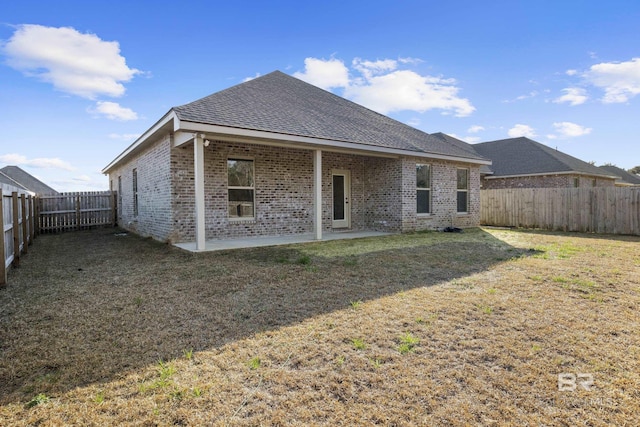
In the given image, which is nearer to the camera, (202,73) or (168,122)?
(168,122)

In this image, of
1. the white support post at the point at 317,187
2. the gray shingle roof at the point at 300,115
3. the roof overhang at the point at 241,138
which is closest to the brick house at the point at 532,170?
the gray shingle roof at the point at 300,115

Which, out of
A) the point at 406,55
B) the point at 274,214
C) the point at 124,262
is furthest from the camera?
the point at 406,55

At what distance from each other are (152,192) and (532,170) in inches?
805

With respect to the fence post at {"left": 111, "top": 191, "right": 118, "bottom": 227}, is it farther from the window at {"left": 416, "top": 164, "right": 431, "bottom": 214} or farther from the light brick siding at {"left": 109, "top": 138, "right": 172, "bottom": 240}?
the window at {"left": 416, "top": 164, "right": 431, "bottom": 214}

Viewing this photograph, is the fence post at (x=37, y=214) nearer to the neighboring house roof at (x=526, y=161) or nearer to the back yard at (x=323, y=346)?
the back yard at (x=323, y=346)

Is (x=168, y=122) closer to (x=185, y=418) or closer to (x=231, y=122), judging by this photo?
(x=231, y=122)

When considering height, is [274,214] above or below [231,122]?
below

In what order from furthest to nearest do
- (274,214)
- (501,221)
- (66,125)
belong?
(501,221) < (66,125) < (274,214)

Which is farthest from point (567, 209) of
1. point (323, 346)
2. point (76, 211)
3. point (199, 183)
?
point (76, 211)

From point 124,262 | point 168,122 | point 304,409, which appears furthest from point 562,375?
point 168,122

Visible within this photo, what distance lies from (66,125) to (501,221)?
60.0 feet

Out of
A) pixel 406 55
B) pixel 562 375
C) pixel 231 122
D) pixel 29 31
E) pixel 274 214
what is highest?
pixel 406 55

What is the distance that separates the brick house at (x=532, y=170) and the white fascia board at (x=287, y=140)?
475 inches

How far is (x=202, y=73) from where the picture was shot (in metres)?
12.0
